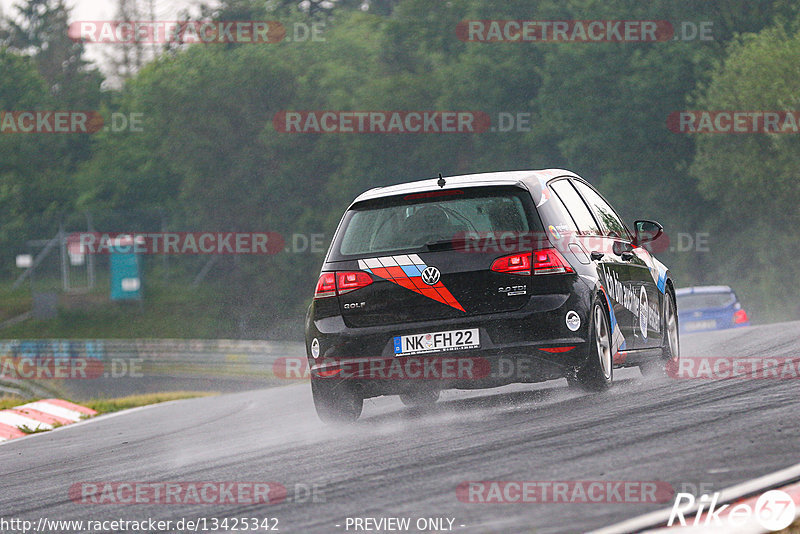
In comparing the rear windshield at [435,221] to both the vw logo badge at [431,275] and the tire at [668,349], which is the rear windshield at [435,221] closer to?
the vw logo badge at [431,275]

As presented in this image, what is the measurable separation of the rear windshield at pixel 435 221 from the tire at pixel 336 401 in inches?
36.8

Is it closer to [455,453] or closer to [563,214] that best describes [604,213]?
[563,214]

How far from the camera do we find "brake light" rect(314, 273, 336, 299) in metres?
8.40

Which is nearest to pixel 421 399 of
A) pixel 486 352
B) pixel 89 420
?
pixel 486 352

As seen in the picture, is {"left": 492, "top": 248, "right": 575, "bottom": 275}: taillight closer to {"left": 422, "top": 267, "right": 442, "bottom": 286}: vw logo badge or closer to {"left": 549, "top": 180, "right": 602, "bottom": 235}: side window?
{"left": 422, "top": 267, "right": 442, "bottom": 286}: vw logo badge

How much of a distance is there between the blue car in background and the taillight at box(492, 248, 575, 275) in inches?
634

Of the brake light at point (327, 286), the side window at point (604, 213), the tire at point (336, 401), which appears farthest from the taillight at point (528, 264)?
the side window at point (604, 213)

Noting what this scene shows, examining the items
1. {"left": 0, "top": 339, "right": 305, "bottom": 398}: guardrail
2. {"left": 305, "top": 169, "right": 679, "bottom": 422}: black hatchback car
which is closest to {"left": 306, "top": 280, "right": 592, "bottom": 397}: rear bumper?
{"left": 305, "top": 169, "right": 679, "bottom": 422}: black hatchback car

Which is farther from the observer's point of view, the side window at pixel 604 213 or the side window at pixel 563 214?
the side window at pixel 604 213

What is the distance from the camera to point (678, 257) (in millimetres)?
53062

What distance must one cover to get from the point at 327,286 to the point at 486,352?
1.24 m

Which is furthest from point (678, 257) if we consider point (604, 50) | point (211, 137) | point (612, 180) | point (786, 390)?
point (786, 390)

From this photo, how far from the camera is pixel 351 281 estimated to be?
8.33m

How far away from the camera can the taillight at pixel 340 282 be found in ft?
27.2
